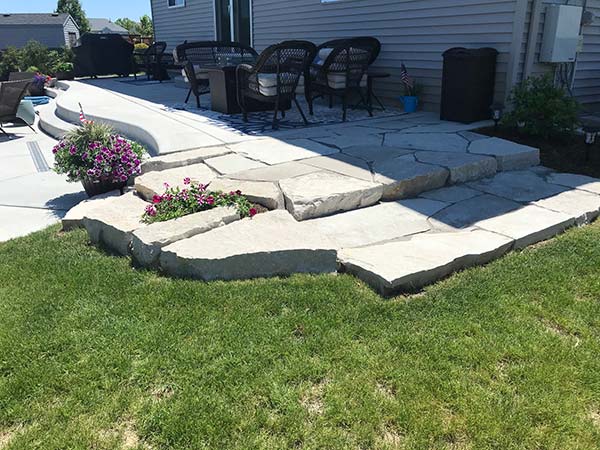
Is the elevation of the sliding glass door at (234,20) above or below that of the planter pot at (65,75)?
above

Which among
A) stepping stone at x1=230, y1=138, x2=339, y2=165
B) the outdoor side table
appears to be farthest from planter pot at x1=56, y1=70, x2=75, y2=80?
stepping stone at x1=230, y1=138, x2=339, y2=165

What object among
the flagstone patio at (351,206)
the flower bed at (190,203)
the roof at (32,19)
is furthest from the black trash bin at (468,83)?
the roof at (32,19)

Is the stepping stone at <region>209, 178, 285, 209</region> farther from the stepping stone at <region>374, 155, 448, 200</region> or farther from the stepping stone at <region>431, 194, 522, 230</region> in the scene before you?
the stepping stone at <region>431, 194, 522, 230</region>

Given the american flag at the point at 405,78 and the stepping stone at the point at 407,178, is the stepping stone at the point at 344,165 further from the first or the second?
the american flag at the point at 405,78

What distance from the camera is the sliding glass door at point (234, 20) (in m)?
10.4

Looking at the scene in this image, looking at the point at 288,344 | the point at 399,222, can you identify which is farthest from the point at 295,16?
the point at 288,344

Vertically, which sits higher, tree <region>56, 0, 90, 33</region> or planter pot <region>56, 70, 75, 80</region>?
tree <region>56, 0, 90, 33</region>

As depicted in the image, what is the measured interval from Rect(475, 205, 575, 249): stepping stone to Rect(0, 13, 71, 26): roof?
4148cm

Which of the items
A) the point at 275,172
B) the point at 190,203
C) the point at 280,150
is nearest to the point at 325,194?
the point at 275,172

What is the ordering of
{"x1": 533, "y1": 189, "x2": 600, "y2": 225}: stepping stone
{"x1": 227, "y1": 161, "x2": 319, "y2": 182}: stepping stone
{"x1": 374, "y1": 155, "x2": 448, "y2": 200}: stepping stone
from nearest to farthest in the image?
{"x1": 533, "y1": 189, "x2": 600, "y2": 225}: stepping stone < {"x1": 374, "y1": 155, "x2": 448, "y2": 200}: stepping stone < {"x1": 227, "y1": 161, "x2": 319, "y2": 182}: stepping stone

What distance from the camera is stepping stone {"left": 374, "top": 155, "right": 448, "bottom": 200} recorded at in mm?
3578

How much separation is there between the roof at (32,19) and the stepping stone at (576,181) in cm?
4116

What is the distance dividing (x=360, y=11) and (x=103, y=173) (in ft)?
15.6

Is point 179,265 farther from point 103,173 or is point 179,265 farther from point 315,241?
point 103,173
